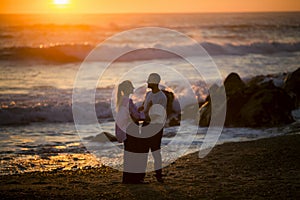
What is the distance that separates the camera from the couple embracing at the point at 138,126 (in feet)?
23.7

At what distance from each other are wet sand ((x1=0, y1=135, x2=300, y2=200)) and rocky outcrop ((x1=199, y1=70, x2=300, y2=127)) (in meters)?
3.36

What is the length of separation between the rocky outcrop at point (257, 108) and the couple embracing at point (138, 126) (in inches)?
239

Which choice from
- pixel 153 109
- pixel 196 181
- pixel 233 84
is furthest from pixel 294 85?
pixel 153 109

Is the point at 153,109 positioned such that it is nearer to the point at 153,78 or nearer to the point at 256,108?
the point at 153,78

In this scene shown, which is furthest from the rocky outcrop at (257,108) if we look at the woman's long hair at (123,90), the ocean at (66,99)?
the woman's long hair at (123,90)

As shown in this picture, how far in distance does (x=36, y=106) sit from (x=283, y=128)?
342 inches

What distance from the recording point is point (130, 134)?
737 cm

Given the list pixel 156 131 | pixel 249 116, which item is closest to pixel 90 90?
pixel 249 116

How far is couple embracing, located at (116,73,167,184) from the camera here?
722cm

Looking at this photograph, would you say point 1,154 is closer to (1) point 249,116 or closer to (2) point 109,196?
(2) point 109,196

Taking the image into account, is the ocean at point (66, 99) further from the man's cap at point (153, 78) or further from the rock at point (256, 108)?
the man's cap at point (153, 78)

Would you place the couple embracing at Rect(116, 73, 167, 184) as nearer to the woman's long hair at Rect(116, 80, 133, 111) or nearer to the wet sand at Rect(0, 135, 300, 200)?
the woman's long hair at Rect(116, 80, 133, 111)

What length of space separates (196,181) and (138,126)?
4.10 ft

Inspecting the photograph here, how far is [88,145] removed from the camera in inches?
451
